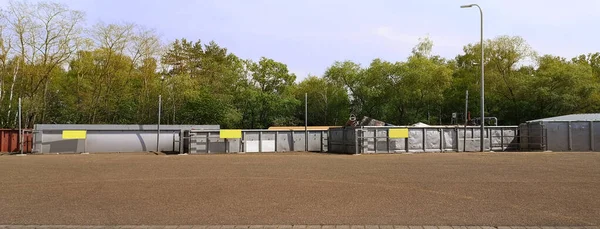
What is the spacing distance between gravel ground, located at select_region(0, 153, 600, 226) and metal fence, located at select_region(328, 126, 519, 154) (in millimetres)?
13480

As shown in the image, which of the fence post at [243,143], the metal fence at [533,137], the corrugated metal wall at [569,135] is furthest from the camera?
the fence post at [243,143]

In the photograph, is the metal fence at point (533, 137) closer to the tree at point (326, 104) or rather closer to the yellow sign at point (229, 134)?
the yellow sign at point (229, 134)

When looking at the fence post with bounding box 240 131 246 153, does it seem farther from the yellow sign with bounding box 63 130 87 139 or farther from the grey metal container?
the yellow sign with bounding box 63 130 87 139

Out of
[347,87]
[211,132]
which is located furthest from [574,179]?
[347,87]

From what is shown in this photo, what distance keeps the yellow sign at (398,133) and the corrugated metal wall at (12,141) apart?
2343 cm

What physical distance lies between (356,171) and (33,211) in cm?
991

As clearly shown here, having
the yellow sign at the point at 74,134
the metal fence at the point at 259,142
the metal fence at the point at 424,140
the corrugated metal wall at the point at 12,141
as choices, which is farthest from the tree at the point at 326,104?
the corrugated metal wall at the point at 12,141

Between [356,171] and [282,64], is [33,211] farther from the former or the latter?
[282,64]

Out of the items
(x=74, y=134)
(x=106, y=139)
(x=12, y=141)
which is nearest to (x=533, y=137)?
(x=106, y=139)

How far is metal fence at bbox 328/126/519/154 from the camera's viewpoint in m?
29.8

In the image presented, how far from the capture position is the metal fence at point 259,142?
32.3 metres

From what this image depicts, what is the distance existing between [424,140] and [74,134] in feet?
70.2

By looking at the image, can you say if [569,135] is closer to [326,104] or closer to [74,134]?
[74,134]

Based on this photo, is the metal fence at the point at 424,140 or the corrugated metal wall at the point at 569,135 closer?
the metal fence at the point at 424,140
